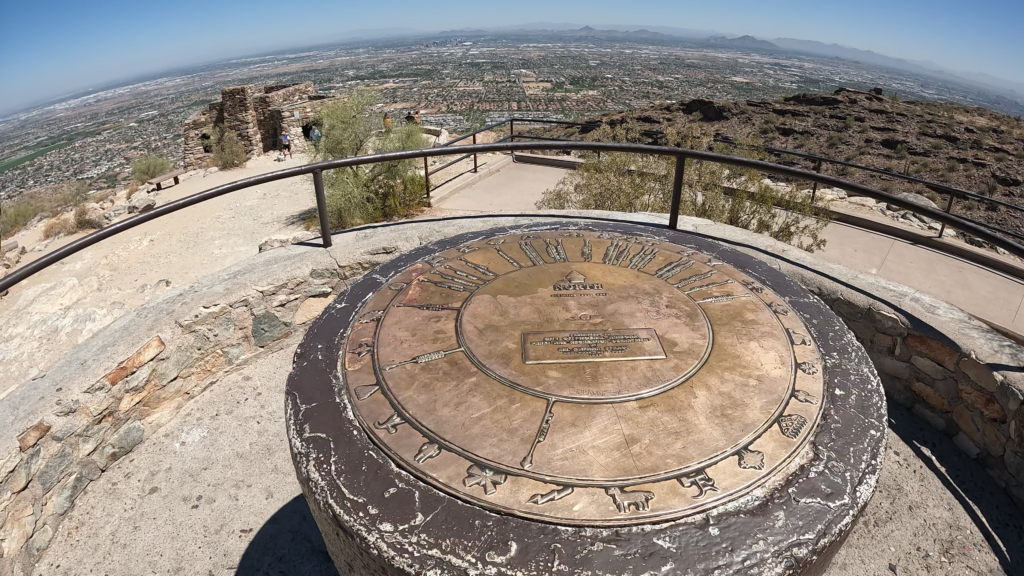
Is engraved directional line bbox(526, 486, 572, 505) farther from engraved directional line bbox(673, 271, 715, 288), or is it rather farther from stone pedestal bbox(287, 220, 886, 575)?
engraved directional line bbox(673, 271, 715, 288)

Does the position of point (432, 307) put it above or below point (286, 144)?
above

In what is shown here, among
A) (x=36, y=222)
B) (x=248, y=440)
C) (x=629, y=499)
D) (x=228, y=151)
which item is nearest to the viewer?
(x=629, y=499)

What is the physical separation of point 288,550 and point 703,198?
257 inches

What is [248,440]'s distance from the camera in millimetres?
3143

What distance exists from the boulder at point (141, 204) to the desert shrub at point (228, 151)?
12.2ft

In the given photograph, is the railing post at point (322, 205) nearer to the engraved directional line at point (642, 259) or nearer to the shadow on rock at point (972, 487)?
the engraved directional line at point (642, 259)

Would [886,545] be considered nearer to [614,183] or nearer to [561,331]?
[561,331]

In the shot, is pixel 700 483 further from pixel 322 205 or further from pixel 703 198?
pixel 703 198

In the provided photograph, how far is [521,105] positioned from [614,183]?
143ft

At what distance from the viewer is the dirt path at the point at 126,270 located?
6.50 meters

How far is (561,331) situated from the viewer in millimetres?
2246

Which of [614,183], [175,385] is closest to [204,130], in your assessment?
[614,183]

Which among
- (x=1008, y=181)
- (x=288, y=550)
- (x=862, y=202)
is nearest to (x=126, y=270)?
(x=288, y=550)

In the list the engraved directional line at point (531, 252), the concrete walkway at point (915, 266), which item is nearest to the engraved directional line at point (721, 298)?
the engraved directional line at point (531, 252)
